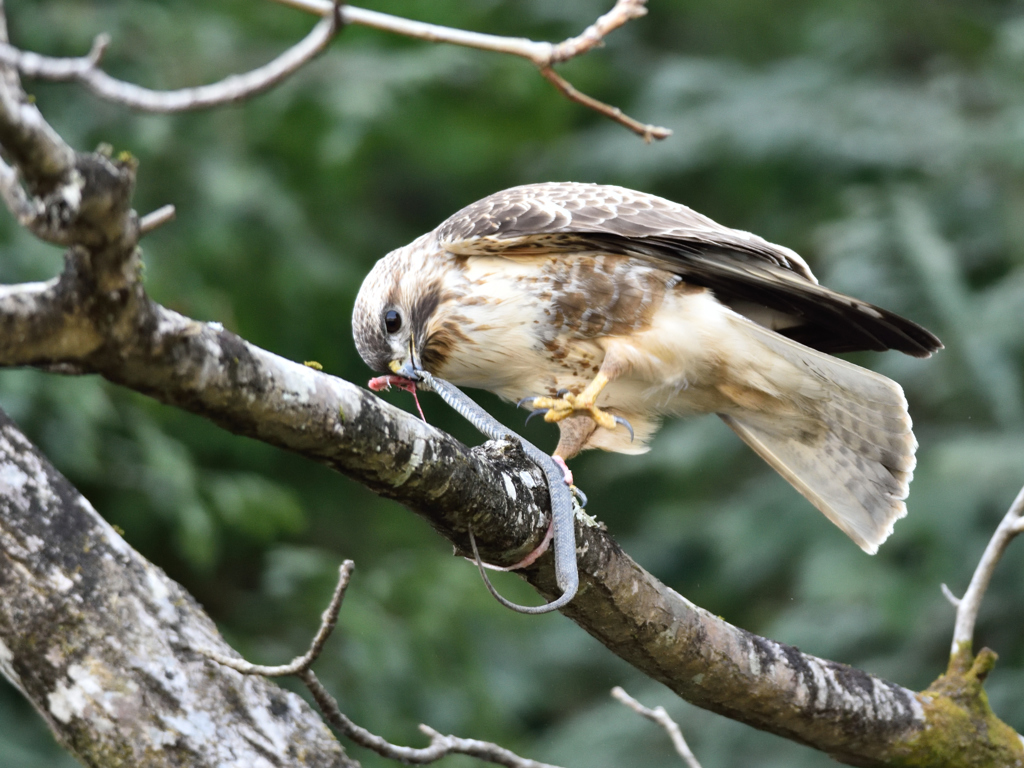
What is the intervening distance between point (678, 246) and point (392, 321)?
0.80 m

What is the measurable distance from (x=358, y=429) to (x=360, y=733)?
1.99ft

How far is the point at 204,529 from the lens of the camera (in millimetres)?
4941

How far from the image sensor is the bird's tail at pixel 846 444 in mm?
3033

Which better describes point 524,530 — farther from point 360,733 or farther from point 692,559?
point 692,559

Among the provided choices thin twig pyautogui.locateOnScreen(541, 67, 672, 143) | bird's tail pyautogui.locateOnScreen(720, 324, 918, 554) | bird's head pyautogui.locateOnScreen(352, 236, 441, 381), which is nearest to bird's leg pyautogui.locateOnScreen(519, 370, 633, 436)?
bird's head pyautogui.locateOnScreen(352, 236, 441, 381)

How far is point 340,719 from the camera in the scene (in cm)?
196

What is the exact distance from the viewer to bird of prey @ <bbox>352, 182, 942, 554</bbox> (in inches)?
114

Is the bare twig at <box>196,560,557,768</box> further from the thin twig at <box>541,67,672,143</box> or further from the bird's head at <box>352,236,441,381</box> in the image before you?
the bird's head at <box>352,236,441,381</box>

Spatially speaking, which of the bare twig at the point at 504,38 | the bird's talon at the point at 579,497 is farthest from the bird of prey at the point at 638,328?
the bare twig at the point at 504,38

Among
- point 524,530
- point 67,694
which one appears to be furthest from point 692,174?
point 67,694

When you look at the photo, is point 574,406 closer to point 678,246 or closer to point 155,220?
point 678,246

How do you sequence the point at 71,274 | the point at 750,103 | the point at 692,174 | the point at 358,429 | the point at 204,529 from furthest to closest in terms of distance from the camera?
the point at 692,174, the point at 750,103, the point at 204,529, the point at 358,429, the point at 71,274

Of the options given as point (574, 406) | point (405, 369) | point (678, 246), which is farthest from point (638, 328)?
point (405, 369)

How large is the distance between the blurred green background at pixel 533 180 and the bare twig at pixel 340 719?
248 centimetres
